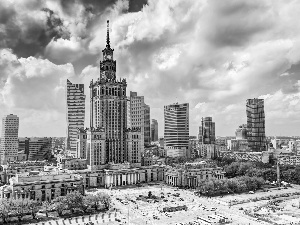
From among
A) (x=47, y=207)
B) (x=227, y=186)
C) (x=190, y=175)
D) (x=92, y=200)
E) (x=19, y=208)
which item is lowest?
→ (x=47, y=207)

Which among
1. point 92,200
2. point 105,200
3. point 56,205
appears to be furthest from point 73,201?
point 105,200

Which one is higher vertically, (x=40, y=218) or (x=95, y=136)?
(x=95, y=136)

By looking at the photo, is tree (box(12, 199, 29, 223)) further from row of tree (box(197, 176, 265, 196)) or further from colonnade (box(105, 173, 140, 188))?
row of tree (box(197, 176, 265, 196))

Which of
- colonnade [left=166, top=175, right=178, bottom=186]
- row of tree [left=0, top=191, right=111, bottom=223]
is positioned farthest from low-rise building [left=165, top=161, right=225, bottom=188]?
row of tree [left=0, top=191, right=111, bottom=223]

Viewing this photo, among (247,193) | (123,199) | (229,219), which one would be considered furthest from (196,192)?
(229,219)

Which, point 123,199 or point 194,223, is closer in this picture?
point 194,223

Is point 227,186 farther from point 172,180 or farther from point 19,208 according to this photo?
point 19,208

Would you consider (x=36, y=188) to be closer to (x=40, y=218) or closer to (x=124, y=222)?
(x=40, y=218)

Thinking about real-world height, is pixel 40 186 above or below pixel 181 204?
above
